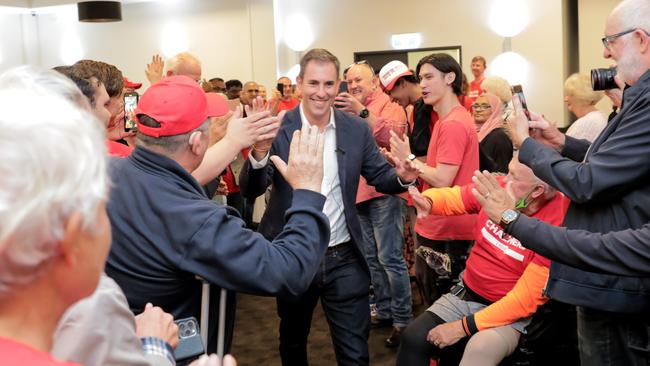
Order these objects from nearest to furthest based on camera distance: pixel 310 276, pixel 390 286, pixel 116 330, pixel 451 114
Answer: pixel 116 330
pixel 310 276
pixel 451 114
pixel 390 286

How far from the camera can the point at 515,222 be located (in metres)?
2.01

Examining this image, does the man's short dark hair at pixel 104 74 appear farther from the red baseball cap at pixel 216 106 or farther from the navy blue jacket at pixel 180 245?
the navy blue jacket at pixel 180 245

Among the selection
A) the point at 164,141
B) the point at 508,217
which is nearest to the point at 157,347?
the point at 164,141

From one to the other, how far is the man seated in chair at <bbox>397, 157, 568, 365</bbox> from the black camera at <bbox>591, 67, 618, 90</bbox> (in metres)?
0.42

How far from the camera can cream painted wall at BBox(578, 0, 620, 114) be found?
8.76m

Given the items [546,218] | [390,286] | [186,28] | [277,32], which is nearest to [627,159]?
[546,218]

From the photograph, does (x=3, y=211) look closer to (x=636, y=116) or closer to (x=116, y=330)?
(x=116, y=330)

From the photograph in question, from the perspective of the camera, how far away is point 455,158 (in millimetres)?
3262

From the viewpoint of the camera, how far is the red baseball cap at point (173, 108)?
1.80 m

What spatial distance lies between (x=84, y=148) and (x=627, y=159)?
5.20 feet

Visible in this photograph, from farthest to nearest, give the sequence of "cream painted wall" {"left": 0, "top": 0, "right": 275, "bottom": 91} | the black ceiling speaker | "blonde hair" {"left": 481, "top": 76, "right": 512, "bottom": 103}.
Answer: "cream painted wall" {"left": 0, "top": 0, "right": 275, "bottom": 91} → the black ceiling speaker → "blonde hair" {"left": 481, "top": 76, "right": 512, "bottom": 103}

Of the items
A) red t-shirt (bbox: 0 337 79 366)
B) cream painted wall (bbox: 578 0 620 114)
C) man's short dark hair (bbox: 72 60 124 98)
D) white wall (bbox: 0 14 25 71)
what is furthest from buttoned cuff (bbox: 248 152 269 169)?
white wall (bbox: 0 14 25 71)

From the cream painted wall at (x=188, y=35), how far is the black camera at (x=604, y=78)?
8032 mm

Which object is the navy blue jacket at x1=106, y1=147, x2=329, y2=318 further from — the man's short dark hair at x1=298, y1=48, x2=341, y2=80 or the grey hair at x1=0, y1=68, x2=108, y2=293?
the man's short dark hair at x1=298, y1=48, x2=341, y2=80
